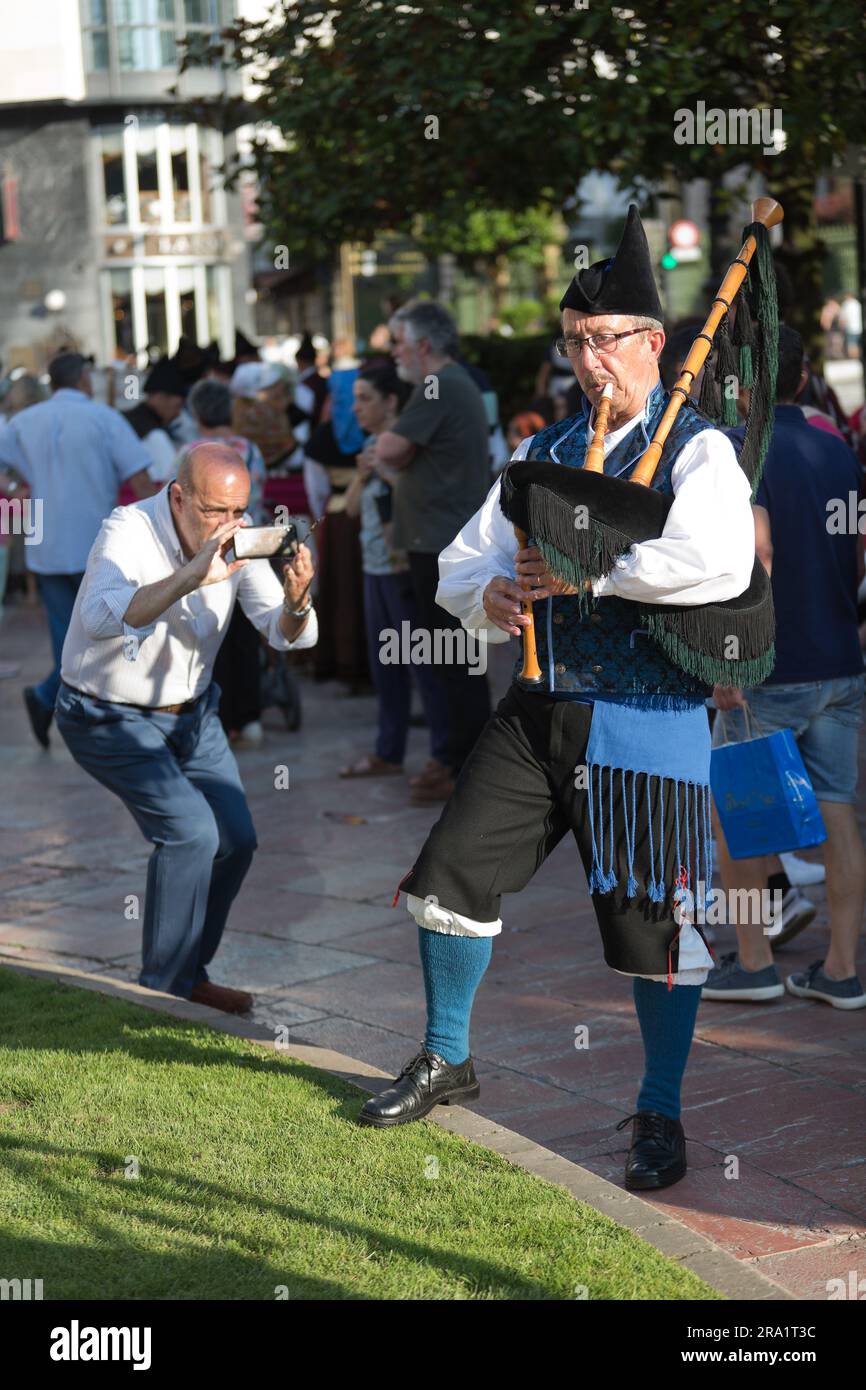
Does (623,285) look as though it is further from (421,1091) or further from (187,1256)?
(187,1256)

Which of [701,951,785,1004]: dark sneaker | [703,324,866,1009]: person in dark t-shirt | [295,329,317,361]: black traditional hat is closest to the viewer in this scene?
[703,324,866,1009]: person in dark t-shirt

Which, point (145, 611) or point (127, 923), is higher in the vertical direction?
point (145, 611)

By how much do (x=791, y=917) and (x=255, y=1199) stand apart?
2755mm

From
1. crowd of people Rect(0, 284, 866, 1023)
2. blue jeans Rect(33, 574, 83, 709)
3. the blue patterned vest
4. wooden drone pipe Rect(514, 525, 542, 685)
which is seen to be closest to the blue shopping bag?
crowd of people Rect(0, 284, 866, 1023)

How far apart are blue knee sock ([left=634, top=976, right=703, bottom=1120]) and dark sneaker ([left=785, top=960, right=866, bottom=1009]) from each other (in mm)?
1297

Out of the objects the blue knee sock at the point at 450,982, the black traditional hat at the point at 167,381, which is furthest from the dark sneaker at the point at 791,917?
the black traditional hat at the point at 167,381

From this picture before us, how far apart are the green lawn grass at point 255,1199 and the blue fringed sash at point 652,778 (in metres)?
0.71

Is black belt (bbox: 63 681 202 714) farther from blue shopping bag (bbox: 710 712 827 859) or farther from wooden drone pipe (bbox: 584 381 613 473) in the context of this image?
wooden drone pipe (bbox: 584 381 613 473)

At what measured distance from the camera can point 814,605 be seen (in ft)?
17.5

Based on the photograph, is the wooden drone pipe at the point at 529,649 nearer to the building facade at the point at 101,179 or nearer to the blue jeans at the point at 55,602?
the blue jeans at the point at 55,602

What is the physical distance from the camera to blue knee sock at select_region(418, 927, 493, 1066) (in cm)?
422

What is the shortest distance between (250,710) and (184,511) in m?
4.63

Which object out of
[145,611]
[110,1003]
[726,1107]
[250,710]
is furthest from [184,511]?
[250,710]
